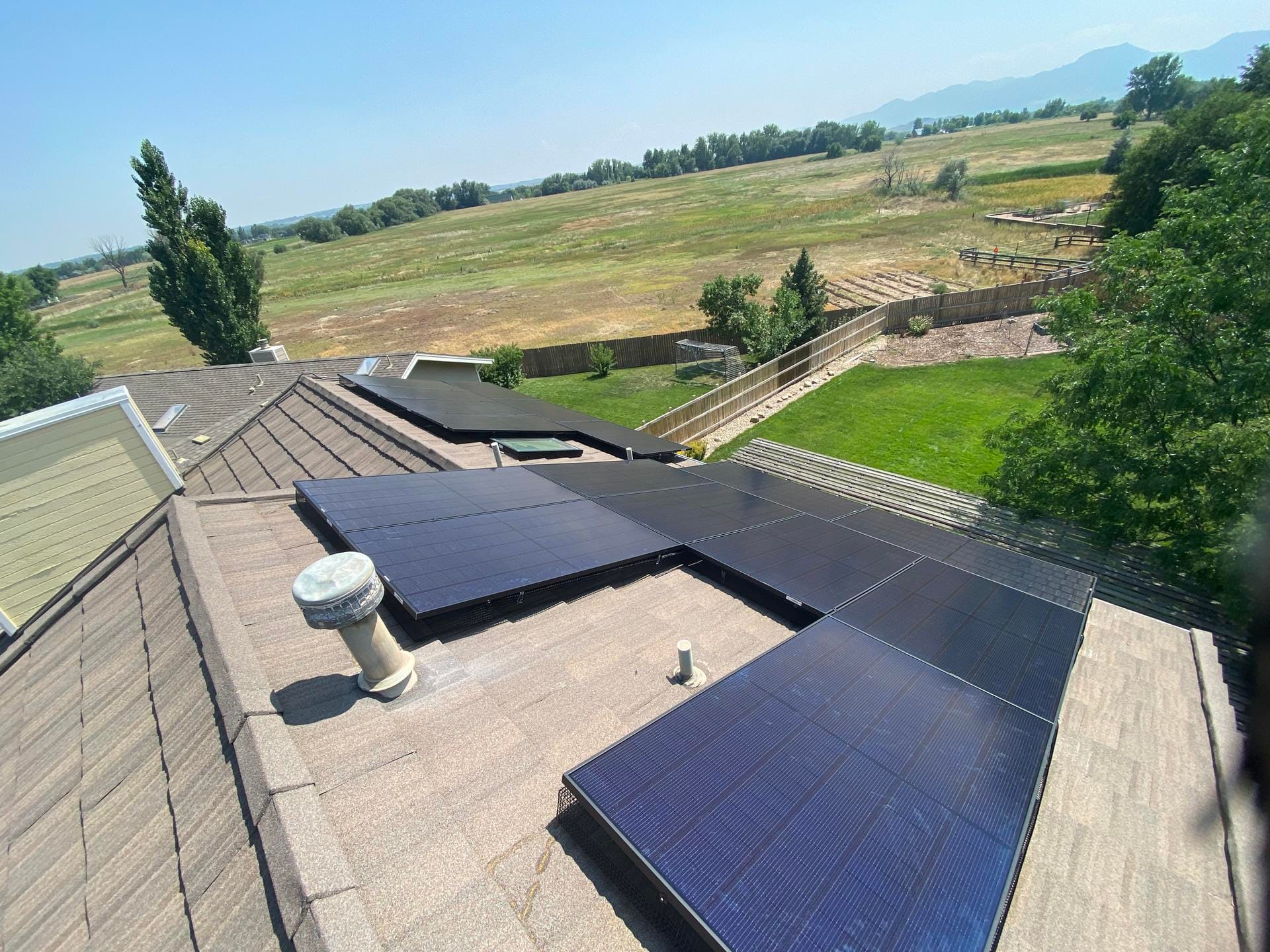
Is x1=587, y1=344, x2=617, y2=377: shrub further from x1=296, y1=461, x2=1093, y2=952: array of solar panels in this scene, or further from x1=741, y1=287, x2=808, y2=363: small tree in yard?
x1=296, y1=461, x2=1093, y2=952: array of solar panels

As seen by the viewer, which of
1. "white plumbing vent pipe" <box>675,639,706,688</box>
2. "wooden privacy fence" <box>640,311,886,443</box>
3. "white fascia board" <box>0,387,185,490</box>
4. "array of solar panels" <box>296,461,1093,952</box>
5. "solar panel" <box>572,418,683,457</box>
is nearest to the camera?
"array of solar panels" <box>296,461,1093,952</box>

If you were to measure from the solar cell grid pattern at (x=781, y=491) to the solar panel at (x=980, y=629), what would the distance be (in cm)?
360

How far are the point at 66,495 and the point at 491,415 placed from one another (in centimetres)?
850

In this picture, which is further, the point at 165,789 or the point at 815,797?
the point at 165,789

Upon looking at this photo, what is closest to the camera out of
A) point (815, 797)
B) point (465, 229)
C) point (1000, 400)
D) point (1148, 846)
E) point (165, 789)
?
point (815, 797)

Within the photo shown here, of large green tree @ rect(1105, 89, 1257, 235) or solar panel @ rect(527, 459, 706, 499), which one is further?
large green tree @ rect(1105, 89, 1257, 235)

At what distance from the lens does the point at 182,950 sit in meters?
3.28

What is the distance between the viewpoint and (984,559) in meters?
10.4

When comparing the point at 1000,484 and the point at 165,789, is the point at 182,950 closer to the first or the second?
the point at 165,789

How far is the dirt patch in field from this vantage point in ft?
106

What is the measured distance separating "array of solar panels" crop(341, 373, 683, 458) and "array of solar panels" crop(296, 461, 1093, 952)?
4.06m

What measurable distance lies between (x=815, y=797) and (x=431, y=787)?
302 centimetres

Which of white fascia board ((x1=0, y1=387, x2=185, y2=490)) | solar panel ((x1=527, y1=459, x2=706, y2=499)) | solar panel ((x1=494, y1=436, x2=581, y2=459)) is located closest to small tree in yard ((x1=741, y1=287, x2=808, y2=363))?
solar panel ((x1=527, y1=459, x2=706, y2=499))

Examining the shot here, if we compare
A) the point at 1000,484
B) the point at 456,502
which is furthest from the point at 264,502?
the point at 1000,484
